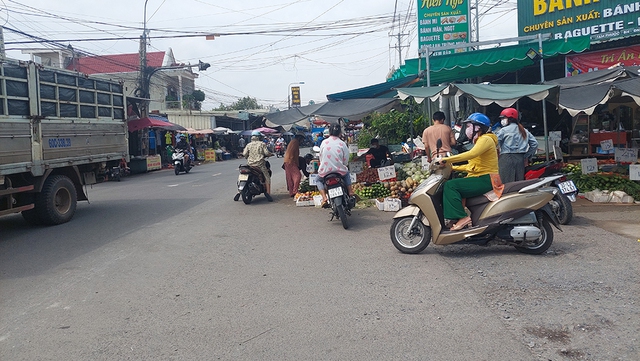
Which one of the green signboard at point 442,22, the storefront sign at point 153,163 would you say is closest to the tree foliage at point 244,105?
the storefront sign at point 153,163

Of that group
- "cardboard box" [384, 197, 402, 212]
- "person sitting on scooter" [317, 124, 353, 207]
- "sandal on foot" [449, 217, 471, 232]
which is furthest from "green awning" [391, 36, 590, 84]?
"sandal on foot" [449, 217, 471, 232]

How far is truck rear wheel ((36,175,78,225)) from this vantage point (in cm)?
904

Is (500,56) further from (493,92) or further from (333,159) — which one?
(333,159)

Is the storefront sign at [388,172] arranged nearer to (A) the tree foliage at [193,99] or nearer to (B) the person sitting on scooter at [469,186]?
(B) the person sitting on scooter at [469,186]

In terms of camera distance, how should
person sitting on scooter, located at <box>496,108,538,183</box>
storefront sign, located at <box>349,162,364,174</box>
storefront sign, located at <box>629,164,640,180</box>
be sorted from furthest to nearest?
storefront sign, located at <box>349,162,364,174</box>, storefront sign, located at <box>629,164,640,180</box>, person sitting on scooter, located at <box>496,108,538,183</box>

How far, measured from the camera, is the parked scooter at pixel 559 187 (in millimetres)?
7703

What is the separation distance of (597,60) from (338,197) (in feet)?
36.6

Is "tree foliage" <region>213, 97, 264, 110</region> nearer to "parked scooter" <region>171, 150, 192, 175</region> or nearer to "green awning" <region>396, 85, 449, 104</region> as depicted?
"parked scooter" <region>171, 150, 192, 175</region>

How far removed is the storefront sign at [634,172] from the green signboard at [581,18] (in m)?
7.08

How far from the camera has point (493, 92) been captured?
375 inches

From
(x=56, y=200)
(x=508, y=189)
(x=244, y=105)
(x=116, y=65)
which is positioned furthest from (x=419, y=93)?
(x=244, y=105)

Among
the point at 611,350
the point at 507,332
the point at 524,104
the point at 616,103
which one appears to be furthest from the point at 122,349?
the point at 524,104

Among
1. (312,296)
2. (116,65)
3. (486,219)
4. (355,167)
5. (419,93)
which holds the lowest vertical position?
(312,296)

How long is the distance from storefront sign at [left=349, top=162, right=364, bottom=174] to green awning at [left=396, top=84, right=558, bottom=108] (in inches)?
82.1
